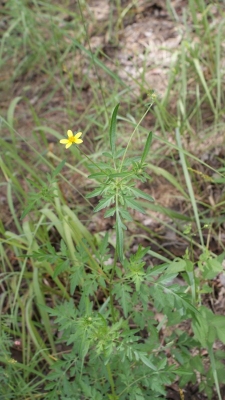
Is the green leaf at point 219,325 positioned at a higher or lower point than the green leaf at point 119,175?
lower

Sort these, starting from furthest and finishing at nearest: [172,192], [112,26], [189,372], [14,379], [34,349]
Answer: [112,26] → [172,192] → [34,349] → [14,379] → [189,372]

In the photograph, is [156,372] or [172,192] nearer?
[156,372]

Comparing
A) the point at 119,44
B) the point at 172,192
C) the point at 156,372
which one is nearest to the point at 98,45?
the point at 119,44

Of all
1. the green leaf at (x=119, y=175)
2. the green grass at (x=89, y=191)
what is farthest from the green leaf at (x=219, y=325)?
the green leaf at (x=119, y=175)

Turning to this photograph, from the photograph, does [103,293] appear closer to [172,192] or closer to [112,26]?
[172,192]

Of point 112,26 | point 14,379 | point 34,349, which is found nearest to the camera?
point 14,379

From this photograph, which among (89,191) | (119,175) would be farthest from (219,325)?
(89,191)

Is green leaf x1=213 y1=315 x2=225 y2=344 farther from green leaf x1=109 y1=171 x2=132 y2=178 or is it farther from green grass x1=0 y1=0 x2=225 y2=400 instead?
green leaf x1=109 y1=171 x2=132 y2=178

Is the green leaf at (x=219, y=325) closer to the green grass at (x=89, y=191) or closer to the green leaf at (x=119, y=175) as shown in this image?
the green grass at (x=89, y=191)
